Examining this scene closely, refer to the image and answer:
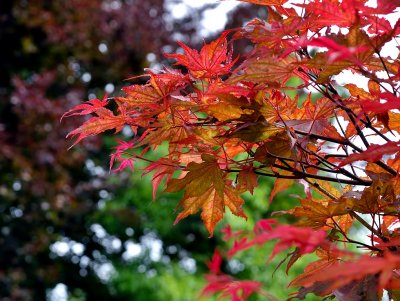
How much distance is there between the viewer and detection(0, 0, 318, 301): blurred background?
5.12m

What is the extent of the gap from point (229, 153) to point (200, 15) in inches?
282

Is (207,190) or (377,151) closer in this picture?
(377,151)

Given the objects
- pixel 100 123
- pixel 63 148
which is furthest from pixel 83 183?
pixel 100 123

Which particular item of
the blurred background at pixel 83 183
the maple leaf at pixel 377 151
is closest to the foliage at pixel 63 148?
the blurred background at pixel 83 183

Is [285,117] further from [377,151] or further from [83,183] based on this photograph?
[83,183]

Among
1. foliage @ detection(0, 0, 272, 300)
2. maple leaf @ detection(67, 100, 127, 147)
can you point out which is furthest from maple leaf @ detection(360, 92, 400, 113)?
foliage @ detection(0, 0, 272, 300)

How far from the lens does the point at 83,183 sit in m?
6.03

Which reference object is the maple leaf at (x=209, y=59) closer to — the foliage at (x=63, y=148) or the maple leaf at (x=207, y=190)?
the maple leaf at (x=207, y=190)

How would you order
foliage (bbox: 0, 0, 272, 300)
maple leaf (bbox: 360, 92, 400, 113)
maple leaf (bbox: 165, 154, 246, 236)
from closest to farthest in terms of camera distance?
maple leaf (bbox: 360, 92, 400, 113) < maple leaf (bbox: 165, 154, 246, 236) < foliage (bbox: 0, 0, 272, 300)

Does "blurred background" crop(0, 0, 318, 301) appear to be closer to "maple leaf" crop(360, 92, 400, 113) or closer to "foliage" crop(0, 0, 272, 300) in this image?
"foliage" crop(0, 0, 272, 300)

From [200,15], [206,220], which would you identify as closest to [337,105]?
[206,220]

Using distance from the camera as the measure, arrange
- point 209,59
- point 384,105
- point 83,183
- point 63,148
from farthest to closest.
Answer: point 83,183 → point 63,148 → point 209,59 → point 384,105

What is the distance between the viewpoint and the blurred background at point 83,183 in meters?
5.12

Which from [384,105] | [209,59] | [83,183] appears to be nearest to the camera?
[384,105]
